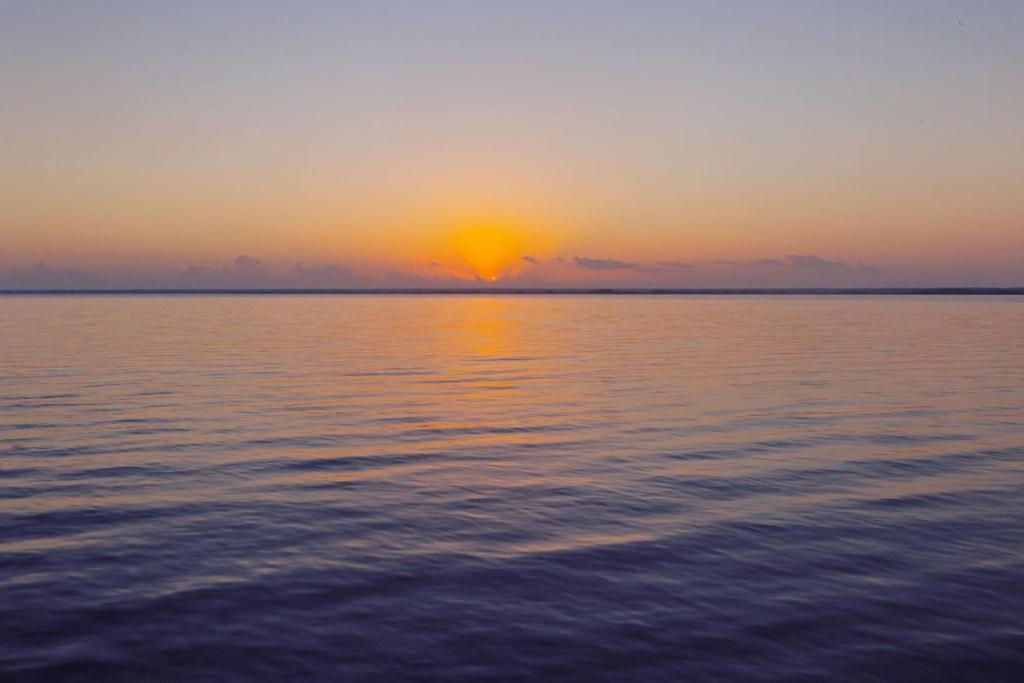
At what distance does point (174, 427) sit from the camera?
24.2m

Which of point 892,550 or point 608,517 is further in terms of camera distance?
point 608,517

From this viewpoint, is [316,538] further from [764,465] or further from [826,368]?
[826,368]

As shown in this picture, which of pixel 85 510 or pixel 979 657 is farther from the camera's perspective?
pixel 85 510

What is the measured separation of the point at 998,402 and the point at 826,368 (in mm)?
12030

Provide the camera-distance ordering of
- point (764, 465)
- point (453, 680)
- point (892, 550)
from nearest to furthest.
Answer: point (453, 680) < point (892, 550) < point (764, 465)

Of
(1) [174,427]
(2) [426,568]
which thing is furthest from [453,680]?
(1) [174,427]

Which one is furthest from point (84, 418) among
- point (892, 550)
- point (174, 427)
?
point (892, 550)

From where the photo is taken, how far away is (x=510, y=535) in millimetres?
14148

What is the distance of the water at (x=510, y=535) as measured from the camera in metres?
9.66

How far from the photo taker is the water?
9.66m

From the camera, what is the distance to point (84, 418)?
84.2ft

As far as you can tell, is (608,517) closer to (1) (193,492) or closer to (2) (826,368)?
(1) (193,492)

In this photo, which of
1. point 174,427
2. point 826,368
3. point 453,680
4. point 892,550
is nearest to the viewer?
point 453,680

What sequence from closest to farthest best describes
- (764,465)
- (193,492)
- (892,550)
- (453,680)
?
(453,680) < (892,550) < (193,492) < (764,465)
